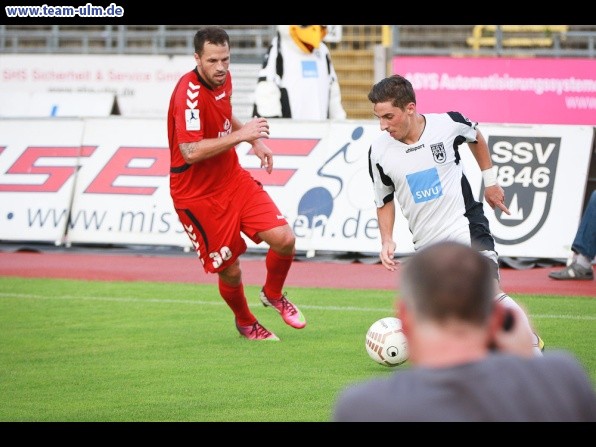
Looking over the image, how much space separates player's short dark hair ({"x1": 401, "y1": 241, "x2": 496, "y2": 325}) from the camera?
2865 mm

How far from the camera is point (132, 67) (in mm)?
23312

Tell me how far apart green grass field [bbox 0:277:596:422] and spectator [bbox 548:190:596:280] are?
124 centimetres

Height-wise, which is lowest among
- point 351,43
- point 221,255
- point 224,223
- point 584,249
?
point 584,249

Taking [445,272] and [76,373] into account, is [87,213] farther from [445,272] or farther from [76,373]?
[445,272]

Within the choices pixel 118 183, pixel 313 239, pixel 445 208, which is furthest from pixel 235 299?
pixel 118 183

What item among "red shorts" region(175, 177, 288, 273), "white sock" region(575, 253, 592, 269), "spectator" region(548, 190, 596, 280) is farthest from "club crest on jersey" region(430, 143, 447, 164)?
"white sock" region(575, 253, 592, 269)

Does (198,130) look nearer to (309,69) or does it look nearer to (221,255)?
(221,255)

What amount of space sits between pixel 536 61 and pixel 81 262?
778 centimetres

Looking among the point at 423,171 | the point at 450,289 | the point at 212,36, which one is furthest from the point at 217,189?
the point at 450,289

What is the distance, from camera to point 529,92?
18.8m

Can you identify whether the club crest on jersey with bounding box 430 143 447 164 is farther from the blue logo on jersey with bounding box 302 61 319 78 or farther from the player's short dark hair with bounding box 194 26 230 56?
the blue logo on jersey with bounding box 302 61 319 78

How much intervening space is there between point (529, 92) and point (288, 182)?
17.1 ft

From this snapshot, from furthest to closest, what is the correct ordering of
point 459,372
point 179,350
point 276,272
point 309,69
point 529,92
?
point 529,92 < point 309,69 < point 276,272 < point 179,350 < point 459,372

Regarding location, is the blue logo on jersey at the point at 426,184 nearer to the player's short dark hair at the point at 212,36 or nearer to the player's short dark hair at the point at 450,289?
the player's short dark hair at the point at 212,36
